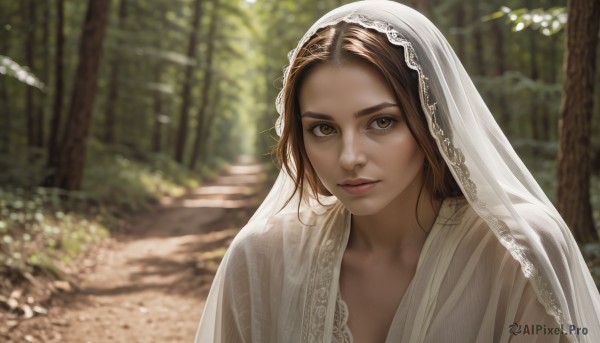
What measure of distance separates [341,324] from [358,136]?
28.3 inches

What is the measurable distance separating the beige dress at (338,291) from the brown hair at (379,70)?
15 centimetres

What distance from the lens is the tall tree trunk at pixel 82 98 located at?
413 inches

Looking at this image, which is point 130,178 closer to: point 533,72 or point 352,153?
point 533,72

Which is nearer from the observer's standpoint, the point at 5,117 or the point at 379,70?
the point at 379,70

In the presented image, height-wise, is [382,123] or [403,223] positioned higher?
[382,123]

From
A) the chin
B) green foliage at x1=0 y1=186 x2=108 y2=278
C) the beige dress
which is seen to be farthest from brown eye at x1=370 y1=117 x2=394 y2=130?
green foliage at x1=0 y1=186 x2=108 y2=278

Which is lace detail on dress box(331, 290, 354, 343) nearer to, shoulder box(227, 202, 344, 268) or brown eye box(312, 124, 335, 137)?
shoulder box(227, 202, 344, 268)

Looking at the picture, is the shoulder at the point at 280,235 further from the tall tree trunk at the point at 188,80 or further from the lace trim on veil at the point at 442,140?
the tall tree trunk at the point at 188,80

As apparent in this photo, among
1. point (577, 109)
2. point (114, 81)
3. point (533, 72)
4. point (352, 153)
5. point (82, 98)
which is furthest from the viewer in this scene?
point (114, 81)

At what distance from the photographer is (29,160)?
1372 cm

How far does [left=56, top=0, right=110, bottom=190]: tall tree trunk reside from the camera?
34.4ft

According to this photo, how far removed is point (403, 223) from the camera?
207 cm

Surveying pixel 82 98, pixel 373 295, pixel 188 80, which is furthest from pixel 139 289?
pixel 188 80

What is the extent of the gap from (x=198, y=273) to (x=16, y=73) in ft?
11.7
